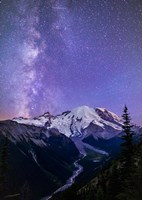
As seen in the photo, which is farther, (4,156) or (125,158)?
(4,156)

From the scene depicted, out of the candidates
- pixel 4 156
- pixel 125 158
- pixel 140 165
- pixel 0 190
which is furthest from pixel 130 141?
pixel 0 190

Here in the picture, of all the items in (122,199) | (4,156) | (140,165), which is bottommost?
(122,199)

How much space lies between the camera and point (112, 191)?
40844mm

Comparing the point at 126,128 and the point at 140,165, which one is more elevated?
the point at 126,128

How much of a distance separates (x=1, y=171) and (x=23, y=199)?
48.5 meters

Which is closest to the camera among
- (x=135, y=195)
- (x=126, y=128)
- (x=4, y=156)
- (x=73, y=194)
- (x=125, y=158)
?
(x=135, y=195)

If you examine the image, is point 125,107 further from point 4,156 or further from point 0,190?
point 0,190

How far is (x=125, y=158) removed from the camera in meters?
35.7

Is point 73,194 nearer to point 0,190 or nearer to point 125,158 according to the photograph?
point 0,190

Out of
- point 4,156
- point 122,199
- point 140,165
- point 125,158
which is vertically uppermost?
point 4,156

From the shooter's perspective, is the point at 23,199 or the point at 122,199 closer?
the point at 122,199

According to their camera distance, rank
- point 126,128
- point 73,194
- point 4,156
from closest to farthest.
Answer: point 126,128
point 4,156
point 73,194

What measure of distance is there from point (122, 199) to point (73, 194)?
76105 millimetres

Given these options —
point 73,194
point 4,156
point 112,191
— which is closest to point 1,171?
point 4,156
